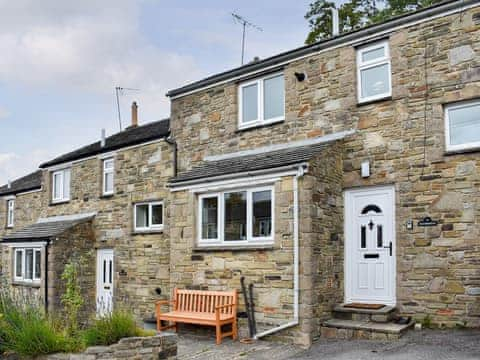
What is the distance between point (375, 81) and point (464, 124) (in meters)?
2.00

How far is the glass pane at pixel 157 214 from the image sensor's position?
15914 mm

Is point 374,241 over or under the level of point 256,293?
over

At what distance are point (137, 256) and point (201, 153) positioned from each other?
151 inches

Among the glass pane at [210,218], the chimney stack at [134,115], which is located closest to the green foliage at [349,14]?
the chimney stack at [134,115]

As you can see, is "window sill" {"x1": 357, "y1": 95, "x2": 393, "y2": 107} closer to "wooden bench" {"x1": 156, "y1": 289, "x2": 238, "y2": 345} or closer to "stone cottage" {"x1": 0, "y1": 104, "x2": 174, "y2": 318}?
"wooden bench" {"x1": 156, "y1": 289, "x2": 238, "y2": 345}

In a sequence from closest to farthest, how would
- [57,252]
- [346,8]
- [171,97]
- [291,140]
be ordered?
[291,140] → [171,97] → [57,252] → [346,8]

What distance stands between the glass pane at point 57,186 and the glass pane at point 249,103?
9.34 metres

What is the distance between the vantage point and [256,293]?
35.9 feet

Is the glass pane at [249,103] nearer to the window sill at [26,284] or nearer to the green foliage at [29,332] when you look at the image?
the green foliage at [29,332]

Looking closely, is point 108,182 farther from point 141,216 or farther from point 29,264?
point 29,264

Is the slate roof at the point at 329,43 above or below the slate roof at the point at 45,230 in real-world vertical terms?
above

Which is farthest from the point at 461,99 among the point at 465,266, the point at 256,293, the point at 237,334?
the point at 237,334

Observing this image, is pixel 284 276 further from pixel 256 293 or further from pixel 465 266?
pixel 465 266

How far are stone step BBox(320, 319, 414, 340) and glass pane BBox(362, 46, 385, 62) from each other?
5.14 m
